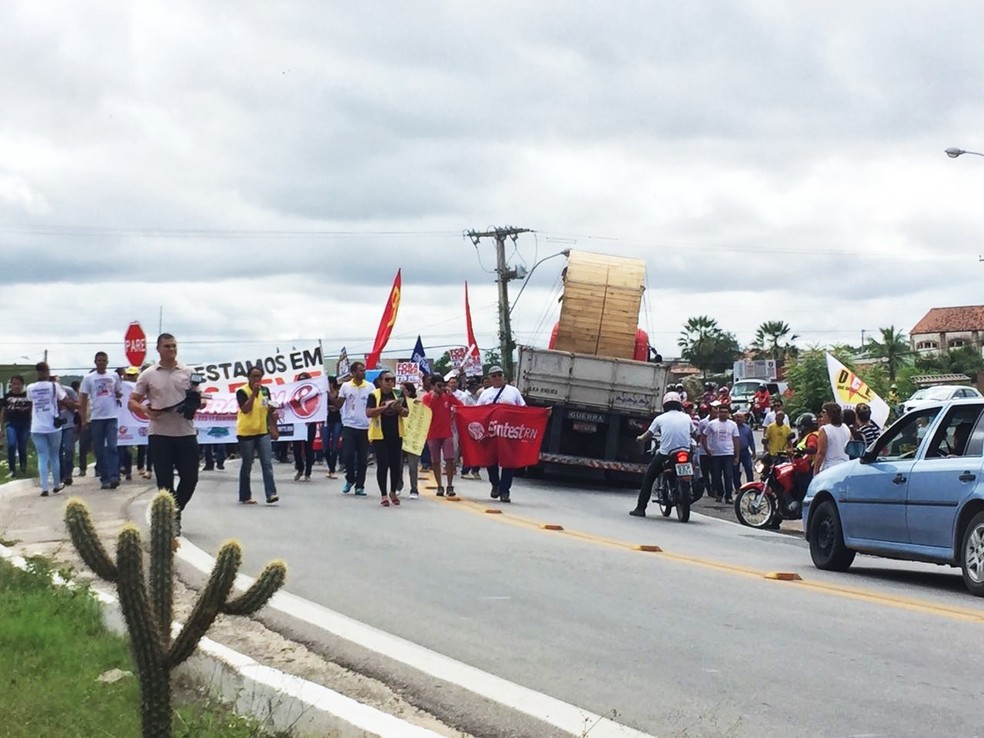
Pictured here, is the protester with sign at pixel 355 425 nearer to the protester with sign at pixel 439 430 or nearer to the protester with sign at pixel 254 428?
the protester with sign at pixel 439 430

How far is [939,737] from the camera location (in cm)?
603

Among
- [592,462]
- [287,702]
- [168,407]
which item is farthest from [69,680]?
[592,462]

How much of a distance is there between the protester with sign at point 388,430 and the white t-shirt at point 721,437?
6.92 meters

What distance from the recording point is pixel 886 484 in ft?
40.2

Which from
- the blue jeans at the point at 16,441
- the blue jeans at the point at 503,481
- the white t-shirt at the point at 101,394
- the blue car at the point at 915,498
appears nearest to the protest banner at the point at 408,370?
the blue jeans at the point at 16,441

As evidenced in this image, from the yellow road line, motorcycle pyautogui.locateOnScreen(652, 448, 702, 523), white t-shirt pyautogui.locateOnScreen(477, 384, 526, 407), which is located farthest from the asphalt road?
white t-shirt pyautogui.locateOnScreen(477, 384, 526, 407)

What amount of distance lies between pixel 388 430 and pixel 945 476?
28.3ft

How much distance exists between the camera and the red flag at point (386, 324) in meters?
33.0

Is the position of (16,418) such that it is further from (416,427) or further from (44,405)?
(416,427)

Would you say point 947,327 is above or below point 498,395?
above

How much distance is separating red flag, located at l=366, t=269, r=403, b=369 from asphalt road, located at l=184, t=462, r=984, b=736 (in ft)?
54.1

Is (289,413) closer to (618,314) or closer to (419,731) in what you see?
(618,314)

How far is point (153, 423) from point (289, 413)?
1252 cm

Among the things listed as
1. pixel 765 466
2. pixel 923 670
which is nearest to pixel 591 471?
pixel 765 466
